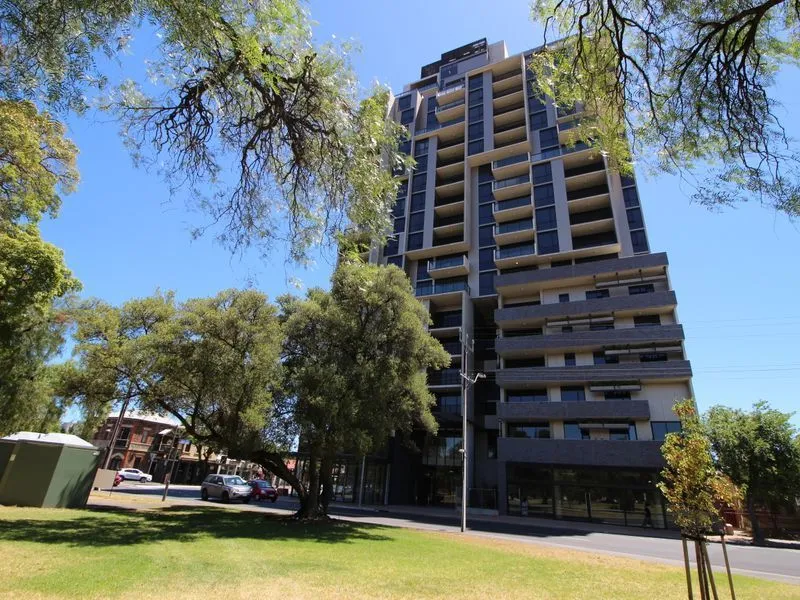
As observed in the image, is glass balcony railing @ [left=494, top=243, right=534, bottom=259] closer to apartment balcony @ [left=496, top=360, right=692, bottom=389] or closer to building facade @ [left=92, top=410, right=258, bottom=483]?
apartment balcony @ [left=496, top=360, right=692, bottom=389]

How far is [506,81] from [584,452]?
4119 centimetres

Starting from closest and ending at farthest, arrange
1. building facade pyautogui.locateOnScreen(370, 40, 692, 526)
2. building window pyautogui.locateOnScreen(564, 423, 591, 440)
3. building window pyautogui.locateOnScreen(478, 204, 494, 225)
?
1. building facade pyautogui.locateOnScreen(370, 40, 692, 526)
2. building window pyautogui.locateOnScreen(564, 423, 591, 440)
3. building window pyautogui.locateOnScreen(478, 204, 494, 225)

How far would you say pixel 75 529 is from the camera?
11.5m

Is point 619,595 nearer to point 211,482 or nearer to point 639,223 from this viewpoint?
point 211,482

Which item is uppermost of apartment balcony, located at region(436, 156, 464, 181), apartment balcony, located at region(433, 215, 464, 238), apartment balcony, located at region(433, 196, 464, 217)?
apartment balcony, located at region(436, 156, 464, 181)

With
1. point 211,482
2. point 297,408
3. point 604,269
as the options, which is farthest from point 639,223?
point 211,482

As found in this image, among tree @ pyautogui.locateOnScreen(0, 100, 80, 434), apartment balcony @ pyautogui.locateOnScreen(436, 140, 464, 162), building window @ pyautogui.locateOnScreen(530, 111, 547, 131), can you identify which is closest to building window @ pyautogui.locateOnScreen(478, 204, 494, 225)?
apartment balcony @ pyautogui.locateOnScreen(436, 140, 464, 162)

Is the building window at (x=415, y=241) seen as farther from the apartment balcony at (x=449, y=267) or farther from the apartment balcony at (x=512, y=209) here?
the apartment balcony at (x=512, y=209)

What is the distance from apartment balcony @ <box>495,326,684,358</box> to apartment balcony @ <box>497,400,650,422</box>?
4590 mm

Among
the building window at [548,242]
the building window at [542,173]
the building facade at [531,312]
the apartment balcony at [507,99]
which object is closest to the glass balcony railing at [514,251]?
the building facade at [531,312]

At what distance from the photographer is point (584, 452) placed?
Answer: 97.9ft

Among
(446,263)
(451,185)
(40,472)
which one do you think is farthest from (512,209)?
(40,472)

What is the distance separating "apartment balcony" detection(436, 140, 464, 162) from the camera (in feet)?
167

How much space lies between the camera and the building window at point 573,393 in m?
33.1
